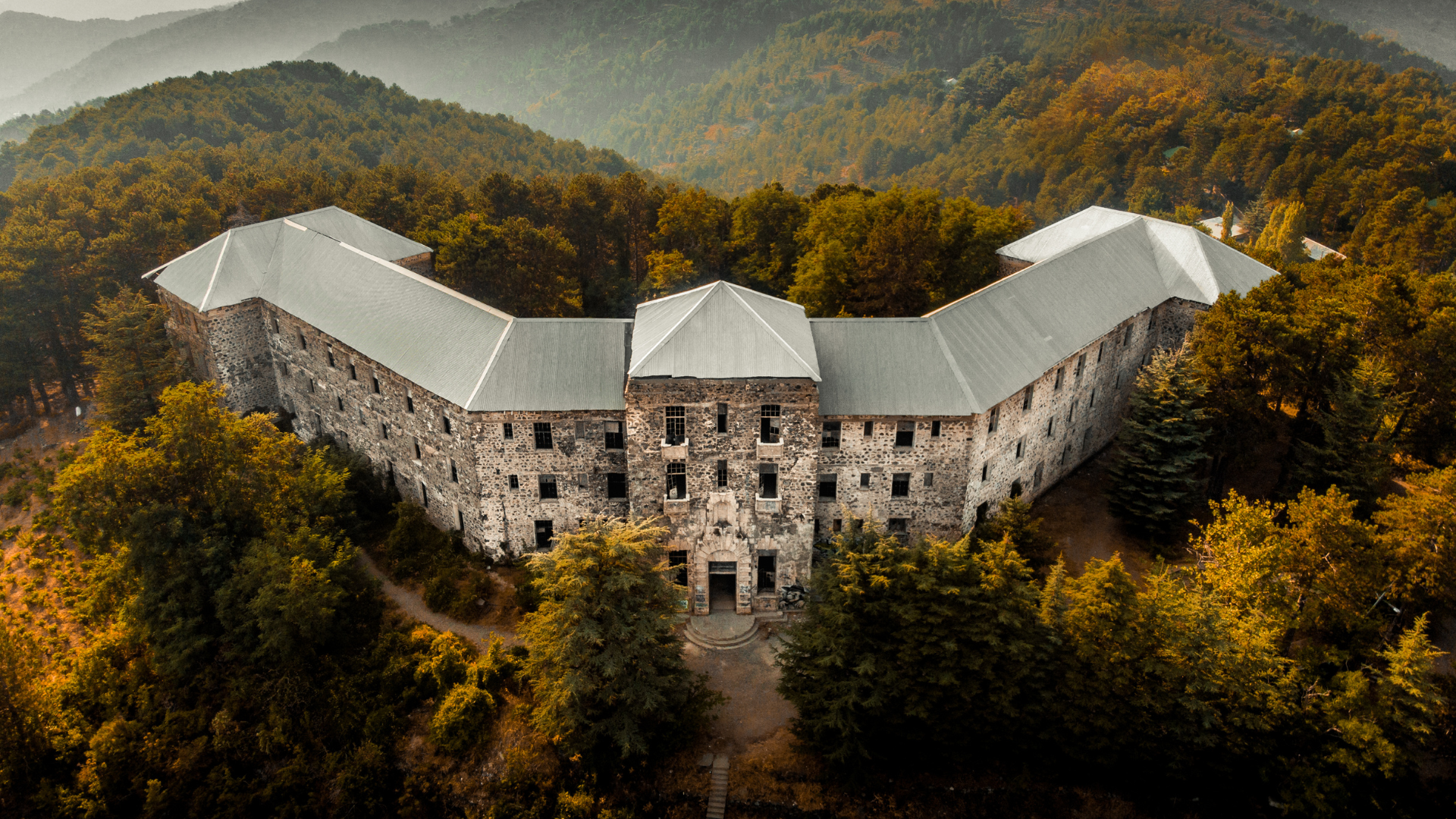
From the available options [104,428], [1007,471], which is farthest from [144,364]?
[1007,471]

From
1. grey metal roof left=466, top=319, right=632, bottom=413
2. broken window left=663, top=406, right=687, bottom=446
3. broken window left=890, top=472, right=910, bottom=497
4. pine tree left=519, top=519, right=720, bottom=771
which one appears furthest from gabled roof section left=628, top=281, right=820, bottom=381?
pine tree left=519, top=519, right=720, bottom=771

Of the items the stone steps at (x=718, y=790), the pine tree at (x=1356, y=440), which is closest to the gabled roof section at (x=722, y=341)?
the stone steps at (x=718, y=790)

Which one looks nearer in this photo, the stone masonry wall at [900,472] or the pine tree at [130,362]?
the stone masonry wall at [900,472]

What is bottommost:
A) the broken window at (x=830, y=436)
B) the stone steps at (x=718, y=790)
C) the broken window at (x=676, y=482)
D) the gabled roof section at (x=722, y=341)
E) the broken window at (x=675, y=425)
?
the stone steps at (x=718, y=790)

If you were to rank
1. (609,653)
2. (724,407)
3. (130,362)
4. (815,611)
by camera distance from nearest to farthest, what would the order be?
(609,653)
(815,611)
(724,407)
(130,362)

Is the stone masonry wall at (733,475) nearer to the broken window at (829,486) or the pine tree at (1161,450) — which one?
the broken window at (829,486)

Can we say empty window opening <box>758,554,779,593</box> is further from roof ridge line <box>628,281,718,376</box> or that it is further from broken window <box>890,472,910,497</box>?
roof ridge line <box>628,281,718,376</box>

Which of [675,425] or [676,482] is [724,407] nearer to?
[675,425]

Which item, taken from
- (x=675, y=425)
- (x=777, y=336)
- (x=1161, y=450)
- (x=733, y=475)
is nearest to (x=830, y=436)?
(x=733, y=475)
